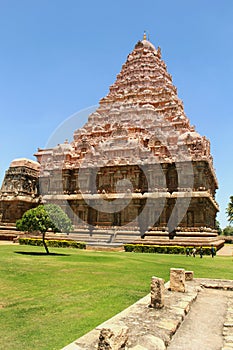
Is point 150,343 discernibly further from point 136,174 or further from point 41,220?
point 136,174

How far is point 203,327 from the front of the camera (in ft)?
25.3

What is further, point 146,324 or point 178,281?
point 178,281

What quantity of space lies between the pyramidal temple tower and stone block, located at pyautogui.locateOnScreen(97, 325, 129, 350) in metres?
29.0

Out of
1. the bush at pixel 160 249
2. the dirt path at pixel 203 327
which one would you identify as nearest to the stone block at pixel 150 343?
the dirt path at pixel 203 327

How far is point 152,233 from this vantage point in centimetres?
3572

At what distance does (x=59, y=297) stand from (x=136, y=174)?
95.6 ft

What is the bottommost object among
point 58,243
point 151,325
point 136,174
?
point 58,243

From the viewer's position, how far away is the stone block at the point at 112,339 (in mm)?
4695

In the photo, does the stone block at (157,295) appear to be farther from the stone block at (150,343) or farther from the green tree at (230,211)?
the green tree at (230,211)

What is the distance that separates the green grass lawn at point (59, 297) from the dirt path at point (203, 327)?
2.06 metres

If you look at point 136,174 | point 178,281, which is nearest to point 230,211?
point 136,174

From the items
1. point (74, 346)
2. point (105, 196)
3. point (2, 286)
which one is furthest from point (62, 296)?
point (105, 196)

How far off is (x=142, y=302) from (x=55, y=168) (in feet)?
121

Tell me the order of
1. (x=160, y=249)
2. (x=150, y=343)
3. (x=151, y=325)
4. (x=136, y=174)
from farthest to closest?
(x=136, y=174) < (x=160, y=249) < (x=151, y=325) < (x=150, y=343)
